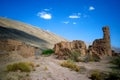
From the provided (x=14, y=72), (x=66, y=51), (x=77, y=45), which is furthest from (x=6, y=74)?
(x=77, y=45)

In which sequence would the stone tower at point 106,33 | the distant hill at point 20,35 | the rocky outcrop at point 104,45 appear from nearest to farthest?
the rocky outcrop at point 104,45 → the stone tower at point 106,33 → the distant hill at point 20,35

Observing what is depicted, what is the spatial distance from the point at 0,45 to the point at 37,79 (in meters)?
13.2

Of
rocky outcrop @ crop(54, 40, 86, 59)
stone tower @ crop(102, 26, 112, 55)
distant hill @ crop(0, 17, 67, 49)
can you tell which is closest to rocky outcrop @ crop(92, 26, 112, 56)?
stone tower @ crop(102, 26, 112, 55)

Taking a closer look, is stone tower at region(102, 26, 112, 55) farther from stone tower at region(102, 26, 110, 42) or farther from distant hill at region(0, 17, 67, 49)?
distant hill at region(0, 17, 67, 49)

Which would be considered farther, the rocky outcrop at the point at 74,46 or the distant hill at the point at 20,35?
the distant hill at the point at 20,35

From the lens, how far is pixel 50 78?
13914 millimetres

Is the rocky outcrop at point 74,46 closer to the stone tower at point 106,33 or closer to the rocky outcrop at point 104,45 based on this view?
the rocky outcrop at point 104,45

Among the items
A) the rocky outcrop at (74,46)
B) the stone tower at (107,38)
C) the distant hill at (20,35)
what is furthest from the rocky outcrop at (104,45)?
the distant hill at (20,35)

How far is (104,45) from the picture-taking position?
152 ft

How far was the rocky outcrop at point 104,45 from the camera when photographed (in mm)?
46041

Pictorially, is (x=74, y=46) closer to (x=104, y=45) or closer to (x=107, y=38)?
(x=104, y=45)

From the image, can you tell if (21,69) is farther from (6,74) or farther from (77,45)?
(77,45)

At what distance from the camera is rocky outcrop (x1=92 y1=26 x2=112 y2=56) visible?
1813 inches

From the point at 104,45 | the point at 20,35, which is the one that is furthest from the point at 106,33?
the point at 20,35
